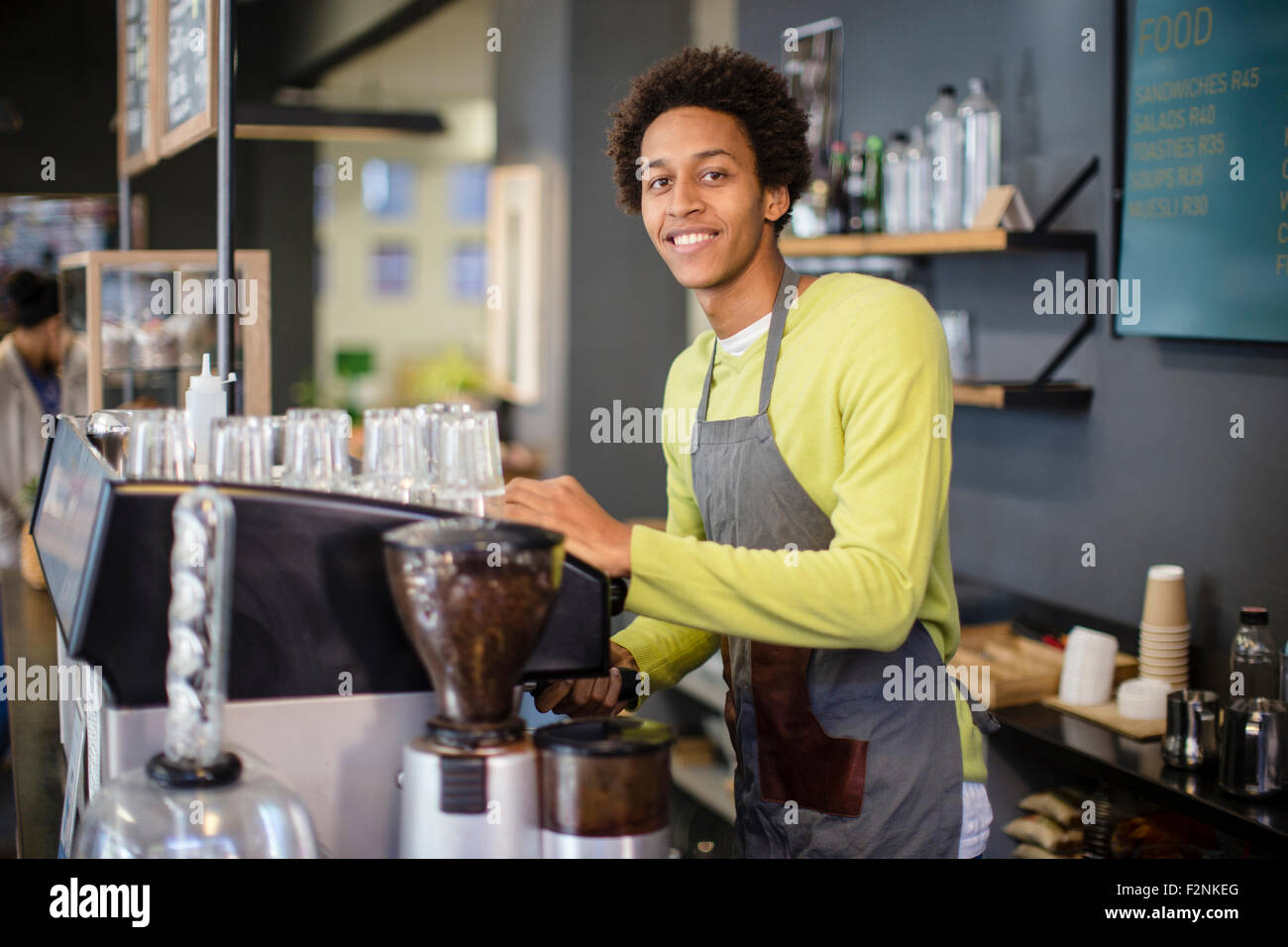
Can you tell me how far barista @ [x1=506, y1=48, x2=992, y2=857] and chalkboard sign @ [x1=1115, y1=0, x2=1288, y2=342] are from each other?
46.6 inches

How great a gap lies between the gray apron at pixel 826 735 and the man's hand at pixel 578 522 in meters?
0.38

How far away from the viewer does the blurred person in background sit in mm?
4133

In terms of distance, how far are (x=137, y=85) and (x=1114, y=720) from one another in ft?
8.69

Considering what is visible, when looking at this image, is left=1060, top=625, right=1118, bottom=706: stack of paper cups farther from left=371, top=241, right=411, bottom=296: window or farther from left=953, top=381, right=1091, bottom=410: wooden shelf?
left=371, top=241, right=411, bottom=296: window

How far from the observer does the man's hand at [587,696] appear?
143 cm

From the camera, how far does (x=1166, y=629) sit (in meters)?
2.65

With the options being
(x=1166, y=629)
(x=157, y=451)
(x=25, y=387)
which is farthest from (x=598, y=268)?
(x=157, y=451)

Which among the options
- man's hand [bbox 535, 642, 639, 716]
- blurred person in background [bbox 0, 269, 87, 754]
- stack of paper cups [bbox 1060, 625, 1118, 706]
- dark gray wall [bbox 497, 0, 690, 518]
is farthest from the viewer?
dark gray wall [bbox 497, 0, 690, 518]

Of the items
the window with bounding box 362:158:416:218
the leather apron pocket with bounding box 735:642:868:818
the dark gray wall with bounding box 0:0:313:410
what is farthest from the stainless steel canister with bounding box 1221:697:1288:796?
the window with bounding box 362:158:416:218

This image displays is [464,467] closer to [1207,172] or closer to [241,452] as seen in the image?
[241,452]

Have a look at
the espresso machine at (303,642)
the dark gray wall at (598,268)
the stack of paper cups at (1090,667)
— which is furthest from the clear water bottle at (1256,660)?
the dark gray wall at (598,268)

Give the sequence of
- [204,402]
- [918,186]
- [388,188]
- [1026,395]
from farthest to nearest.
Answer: [388,188] → [918,186] → [1026,395] → [204,402]

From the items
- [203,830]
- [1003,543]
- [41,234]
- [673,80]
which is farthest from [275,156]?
[203,830]

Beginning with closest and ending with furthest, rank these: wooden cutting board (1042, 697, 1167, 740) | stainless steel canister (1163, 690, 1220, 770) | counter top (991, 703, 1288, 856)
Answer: counter top (991, 703, 1288, 856) → stainless steel canister (1163, 690, 1220, 770) → wooden cutting board (1042, 697, 1167, 740)
